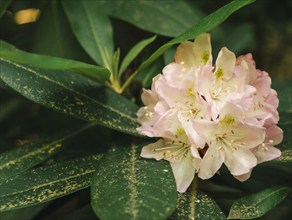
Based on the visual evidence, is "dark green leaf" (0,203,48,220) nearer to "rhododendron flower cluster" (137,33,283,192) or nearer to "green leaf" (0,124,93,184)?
"green leaf" (0,124,93,184)

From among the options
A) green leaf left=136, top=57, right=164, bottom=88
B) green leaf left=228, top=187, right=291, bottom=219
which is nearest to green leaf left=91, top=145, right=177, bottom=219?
green leaf left=228, top=187, right=291, bottom=219

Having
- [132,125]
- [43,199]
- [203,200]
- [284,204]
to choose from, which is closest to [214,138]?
[203,200]

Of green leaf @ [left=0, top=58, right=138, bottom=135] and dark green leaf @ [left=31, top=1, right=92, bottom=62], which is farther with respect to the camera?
dark green leaf @ [left=31, top=1, right=92, bottom=62]

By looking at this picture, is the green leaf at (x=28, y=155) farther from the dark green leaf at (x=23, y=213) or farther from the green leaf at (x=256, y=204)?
the green leaf at (x=256, y=204)

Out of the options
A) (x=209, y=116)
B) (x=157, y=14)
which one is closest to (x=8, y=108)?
(x=157, y=14)

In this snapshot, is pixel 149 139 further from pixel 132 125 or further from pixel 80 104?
pixel 80 104

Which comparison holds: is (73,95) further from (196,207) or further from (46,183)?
(196,207)
